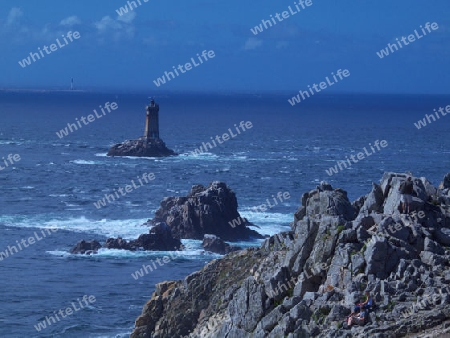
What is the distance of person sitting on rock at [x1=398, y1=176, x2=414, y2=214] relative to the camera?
82.3 ft

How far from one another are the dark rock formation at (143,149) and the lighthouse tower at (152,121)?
2.75ft

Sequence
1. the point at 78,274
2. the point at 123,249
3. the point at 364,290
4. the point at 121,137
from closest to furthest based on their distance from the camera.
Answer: the point at 364,290 → the point at 78,274 → the point at 123,249 → the point at 121,137

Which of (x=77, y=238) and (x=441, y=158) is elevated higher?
(x=77, y=238)

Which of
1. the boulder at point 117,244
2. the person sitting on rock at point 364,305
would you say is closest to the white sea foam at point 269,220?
the boulder at point 117,244

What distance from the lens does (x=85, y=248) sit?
63031 mm

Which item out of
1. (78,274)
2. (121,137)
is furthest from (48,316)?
(121,137)

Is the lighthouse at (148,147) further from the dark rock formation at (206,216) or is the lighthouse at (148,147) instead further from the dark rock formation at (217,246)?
the dark rock formation at (217,246)

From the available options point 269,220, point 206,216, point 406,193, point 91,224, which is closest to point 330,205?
point 406,193

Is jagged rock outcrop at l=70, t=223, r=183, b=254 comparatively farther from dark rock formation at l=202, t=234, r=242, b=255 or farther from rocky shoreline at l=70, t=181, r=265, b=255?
dark rock formation at l=202, t=234, r=242, b=255

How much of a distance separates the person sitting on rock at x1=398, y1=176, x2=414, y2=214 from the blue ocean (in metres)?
21.0

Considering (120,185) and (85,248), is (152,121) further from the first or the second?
(85,248)

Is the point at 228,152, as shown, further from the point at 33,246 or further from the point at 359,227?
the point at 359,227

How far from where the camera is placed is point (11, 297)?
51125mm

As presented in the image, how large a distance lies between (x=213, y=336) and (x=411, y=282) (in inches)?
268
